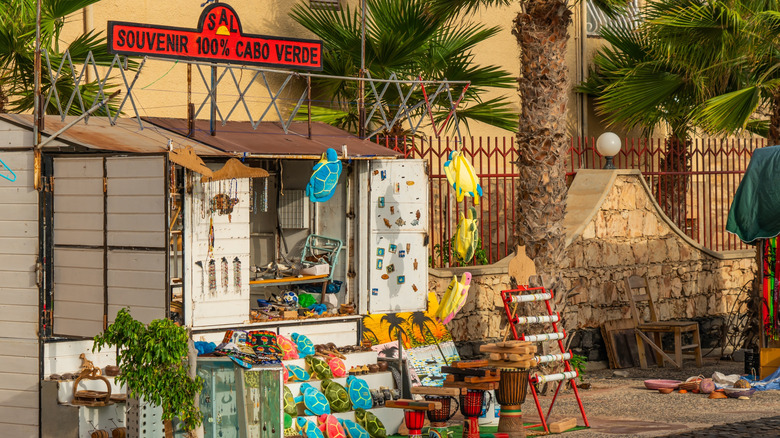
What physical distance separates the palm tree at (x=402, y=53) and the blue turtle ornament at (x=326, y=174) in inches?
111

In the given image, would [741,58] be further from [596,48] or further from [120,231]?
[120,231]

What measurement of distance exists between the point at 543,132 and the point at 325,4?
3879mm

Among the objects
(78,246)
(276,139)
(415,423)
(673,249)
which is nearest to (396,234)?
(276,139)

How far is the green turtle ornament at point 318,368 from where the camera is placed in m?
10.6

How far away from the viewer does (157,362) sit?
869 cm

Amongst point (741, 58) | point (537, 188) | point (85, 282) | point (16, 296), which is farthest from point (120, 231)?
point (741, 58)

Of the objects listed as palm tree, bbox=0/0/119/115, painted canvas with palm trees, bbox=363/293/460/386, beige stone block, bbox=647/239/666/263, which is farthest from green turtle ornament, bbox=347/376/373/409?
beige stone block, bbox=647/239/666/263

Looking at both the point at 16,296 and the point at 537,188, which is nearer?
the point at 16,296

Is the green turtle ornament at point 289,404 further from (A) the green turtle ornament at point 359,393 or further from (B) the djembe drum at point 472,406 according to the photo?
(B) the djembe drum at point 472,406

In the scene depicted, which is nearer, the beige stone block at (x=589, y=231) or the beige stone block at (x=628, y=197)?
the beige stone block at (x=589, y=231)

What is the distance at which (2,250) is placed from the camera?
10094mm

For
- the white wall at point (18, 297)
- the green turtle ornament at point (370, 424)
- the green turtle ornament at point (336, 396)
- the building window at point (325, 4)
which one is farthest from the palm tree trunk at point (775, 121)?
the white wall at point (18, 297)

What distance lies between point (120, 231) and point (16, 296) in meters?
1.36

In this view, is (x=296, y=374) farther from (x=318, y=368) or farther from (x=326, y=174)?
(x=326, y=174)
